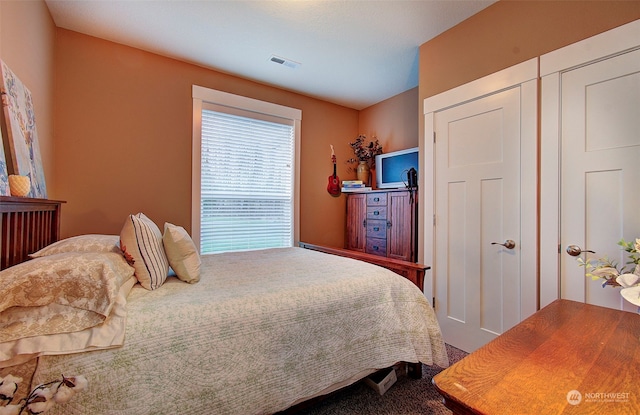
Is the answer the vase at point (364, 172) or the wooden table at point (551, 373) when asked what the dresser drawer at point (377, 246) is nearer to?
the vase at point (364, 172)

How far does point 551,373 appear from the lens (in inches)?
29.1

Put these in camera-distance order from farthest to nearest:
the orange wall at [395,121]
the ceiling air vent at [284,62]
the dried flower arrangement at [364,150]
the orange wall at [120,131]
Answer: the dried flower arrangement at [364,150]
the orange wall at [395,121]
the ceiling air vent at [284,62]
the orange wall at [120,131]

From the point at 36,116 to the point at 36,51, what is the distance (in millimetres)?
437

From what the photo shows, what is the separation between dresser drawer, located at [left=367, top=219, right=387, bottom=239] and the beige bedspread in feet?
5.03

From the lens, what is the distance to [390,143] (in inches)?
152

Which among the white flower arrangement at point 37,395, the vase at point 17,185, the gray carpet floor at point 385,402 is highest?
the vase at point 17,185

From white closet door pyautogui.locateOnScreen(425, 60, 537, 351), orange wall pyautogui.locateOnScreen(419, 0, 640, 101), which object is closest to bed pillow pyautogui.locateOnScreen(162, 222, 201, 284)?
white closet door pyautogui.locateOnScreen(425, 60, 537, 351)

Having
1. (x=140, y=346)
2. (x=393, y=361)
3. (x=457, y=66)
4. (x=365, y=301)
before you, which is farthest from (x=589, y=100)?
(x=140, y=346)

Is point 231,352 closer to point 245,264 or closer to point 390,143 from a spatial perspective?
point 245,264

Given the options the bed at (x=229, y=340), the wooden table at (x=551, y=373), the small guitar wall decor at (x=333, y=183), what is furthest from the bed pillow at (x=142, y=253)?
the small guitar wall decor at (x=333, y=183)

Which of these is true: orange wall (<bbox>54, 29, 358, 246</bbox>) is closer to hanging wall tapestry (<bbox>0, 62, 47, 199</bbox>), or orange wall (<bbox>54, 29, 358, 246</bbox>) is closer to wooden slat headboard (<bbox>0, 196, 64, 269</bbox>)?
hanging wall tapestry (<bbox>0, 62, 47, 199</bbox>)

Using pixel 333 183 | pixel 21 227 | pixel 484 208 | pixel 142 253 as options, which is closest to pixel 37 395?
pixel 142 253

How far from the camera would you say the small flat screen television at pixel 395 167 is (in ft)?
11.0
